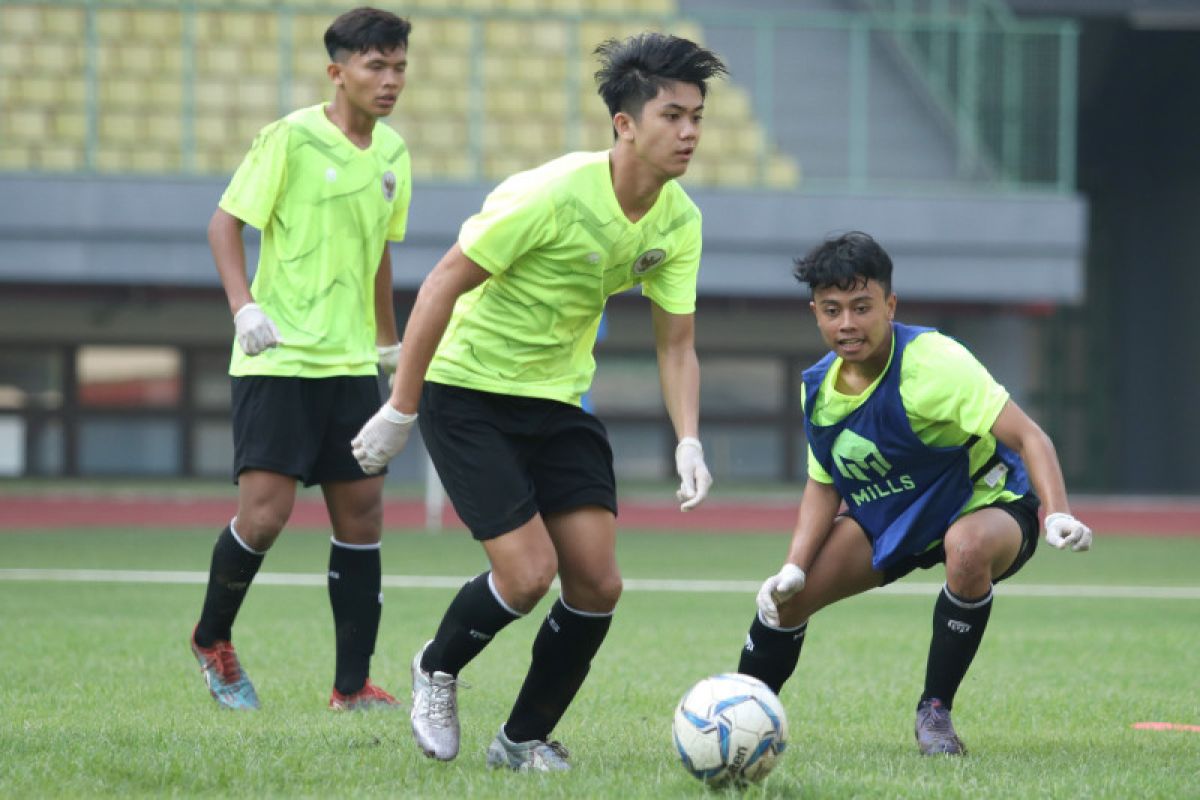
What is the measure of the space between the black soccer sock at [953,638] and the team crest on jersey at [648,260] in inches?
52.8

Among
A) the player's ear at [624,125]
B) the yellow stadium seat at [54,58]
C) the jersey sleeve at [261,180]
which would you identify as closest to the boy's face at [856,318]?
the player's ear at [624,125]

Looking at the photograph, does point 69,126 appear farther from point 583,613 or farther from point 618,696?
point 583,613

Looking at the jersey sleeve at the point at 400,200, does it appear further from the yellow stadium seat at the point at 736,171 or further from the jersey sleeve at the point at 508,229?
the yellow stadium seat at the point at 736,171

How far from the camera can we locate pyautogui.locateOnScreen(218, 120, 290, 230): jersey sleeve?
5902mm

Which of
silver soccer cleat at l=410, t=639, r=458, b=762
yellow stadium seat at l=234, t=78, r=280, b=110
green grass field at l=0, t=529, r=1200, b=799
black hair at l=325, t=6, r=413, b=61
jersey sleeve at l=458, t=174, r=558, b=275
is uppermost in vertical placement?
yellow stadium seat at l=234, t=78, r=280, b=110

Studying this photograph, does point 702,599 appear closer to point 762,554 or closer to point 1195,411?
point 762,554

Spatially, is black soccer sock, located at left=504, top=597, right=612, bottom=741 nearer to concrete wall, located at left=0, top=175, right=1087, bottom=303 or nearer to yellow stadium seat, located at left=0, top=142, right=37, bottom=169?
concrete wall, located at left=0, top=175, right=1087, bottom=303

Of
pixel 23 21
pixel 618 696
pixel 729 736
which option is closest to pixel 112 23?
pixel 23 21

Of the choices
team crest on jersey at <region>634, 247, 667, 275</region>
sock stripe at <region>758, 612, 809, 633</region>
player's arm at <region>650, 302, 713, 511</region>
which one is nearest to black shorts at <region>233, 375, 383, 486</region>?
player's arm at <region>650, 302, 713, 511</region>

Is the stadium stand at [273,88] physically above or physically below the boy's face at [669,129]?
above

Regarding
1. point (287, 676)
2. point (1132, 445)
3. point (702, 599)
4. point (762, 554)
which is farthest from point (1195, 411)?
point (287, 676)

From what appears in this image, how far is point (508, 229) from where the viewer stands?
15.2 ft

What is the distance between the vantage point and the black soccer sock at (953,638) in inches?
205

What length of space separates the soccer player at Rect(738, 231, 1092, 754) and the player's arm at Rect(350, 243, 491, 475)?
106 cm
